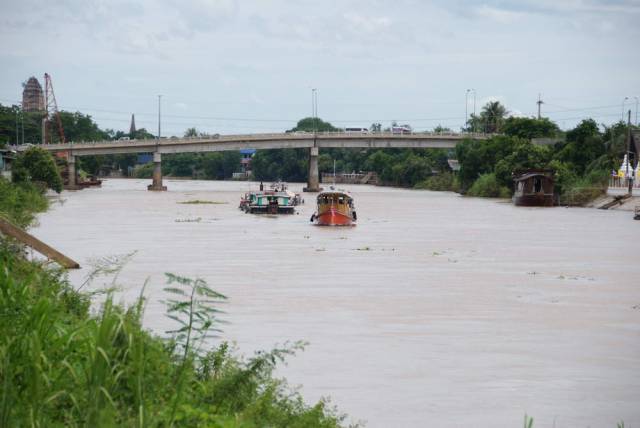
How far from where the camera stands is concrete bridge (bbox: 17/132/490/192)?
5217 inches

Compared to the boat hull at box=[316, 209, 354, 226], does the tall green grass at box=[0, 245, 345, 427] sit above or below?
above

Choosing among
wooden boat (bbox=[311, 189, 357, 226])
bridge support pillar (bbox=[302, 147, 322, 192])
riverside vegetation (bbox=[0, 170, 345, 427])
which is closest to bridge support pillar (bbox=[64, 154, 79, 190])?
bridge support pillar (bbox=[302, 147, 322, 192])

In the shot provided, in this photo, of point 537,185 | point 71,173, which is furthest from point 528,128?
point 71,173

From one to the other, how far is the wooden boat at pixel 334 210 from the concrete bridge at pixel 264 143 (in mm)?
69644

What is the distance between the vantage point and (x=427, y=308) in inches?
990

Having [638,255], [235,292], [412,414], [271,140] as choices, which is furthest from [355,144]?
[412,414]

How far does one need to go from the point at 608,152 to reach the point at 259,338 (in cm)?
8735

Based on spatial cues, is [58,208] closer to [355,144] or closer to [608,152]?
[608,152]

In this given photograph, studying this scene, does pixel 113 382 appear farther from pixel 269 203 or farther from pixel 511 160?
pixel 511 160

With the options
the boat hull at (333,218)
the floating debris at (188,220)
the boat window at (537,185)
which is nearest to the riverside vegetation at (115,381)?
the boat hull at (333,218)

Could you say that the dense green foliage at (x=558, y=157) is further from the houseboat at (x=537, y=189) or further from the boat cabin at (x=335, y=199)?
the boat cabin at (x=335, y=199)

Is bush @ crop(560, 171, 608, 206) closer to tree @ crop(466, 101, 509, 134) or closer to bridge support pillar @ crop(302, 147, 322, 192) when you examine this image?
bridge support pillar @ crop(302, 147, 322, 192)

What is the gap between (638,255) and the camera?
41.5 metres

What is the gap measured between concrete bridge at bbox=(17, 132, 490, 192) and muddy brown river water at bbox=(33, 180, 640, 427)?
7478 cm
